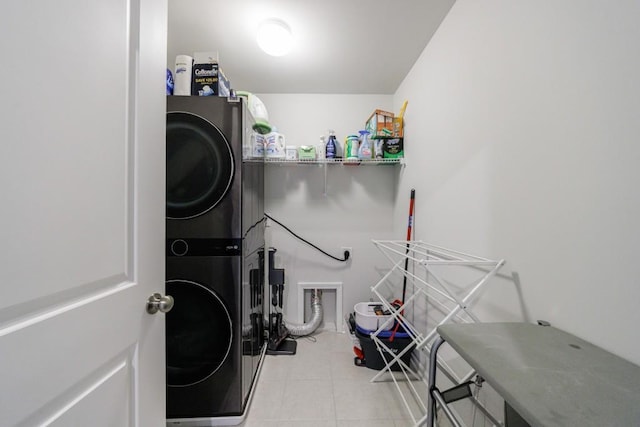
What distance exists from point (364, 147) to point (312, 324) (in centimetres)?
182

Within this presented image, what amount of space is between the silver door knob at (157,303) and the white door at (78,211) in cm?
3

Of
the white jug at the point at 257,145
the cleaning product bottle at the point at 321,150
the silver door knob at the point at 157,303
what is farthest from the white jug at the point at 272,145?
the silver door knob at the point at 157,303

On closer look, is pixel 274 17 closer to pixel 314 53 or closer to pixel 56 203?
pixel 314 53

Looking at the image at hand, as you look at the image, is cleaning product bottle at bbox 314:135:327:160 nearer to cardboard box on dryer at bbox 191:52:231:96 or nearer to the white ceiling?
the white ceiling

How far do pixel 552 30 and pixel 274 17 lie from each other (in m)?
1.46

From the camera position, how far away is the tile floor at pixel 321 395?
1394 millimetres

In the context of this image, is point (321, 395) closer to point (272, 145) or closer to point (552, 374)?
point (552, 374)

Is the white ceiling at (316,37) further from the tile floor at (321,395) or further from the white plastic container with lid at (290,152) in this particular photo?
the tile floor at (321,395)

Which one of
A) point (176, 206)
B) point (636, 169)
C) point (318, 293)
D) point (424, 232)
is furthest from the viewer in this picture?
point (318, 293)

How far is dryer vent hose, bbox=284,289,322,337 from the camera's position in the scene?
2289 millimetres

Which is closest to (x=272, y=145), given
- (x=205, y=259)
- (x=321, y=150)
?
(x=321, y=150)

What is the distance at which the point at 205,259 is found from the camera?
4.33ft

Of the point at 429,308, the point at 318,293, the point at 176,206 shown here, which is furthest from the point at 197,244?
the point at 429,308

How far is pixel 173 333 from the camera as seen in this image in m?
1.34
